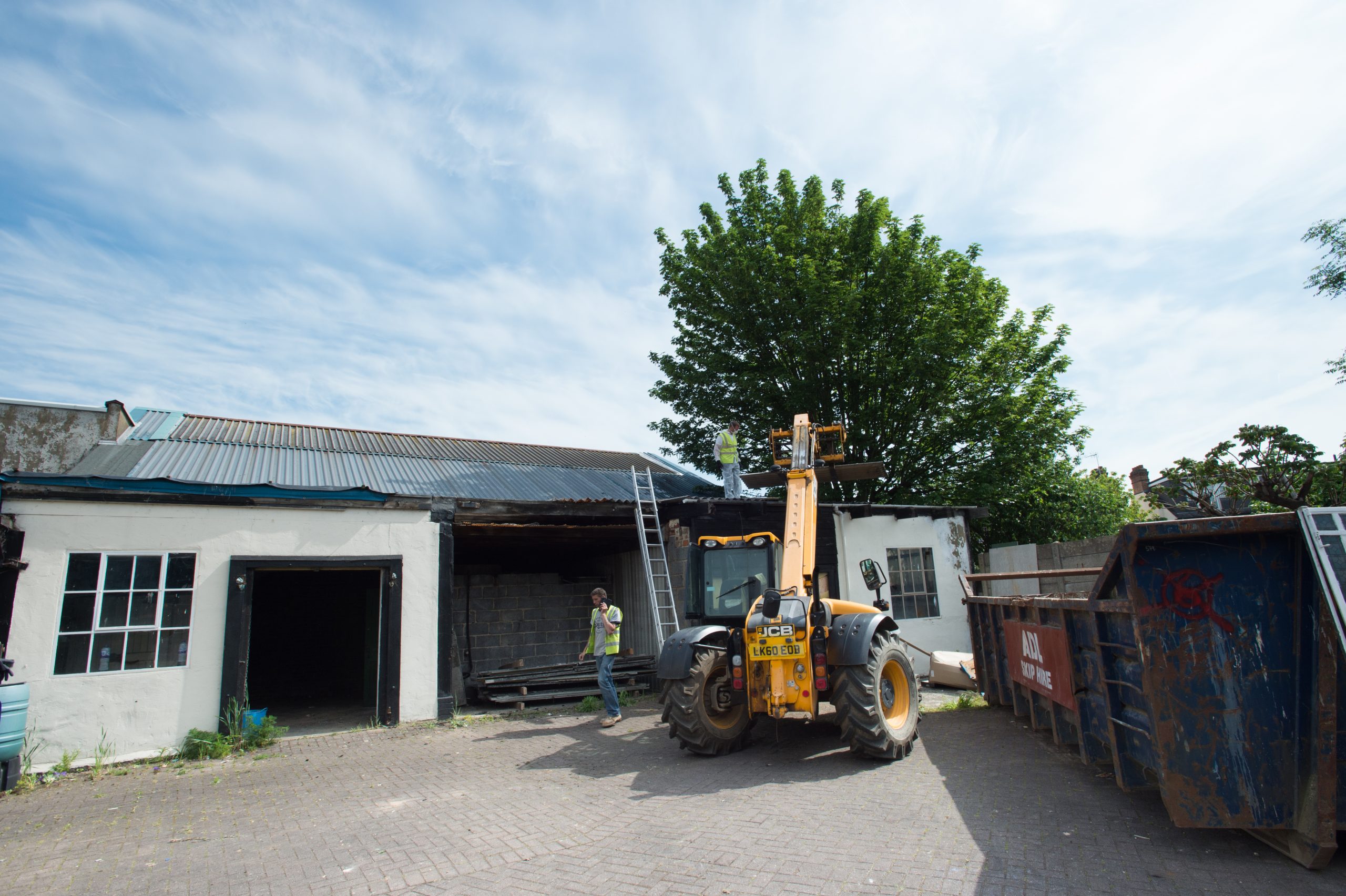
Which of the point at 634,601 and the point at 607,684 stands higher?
the point at 634,601

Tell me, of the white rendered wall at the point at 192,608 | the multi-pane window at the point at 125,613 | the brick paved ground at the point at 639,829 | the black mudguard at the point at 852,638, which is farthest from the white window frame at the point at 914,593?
the multi-pane window at the point at 125,613

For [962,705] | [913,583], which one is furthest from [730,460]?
[962,705]

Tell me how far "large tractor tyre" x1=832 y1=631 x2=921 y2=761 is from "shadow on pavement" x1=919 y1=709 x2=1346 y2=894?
433mm

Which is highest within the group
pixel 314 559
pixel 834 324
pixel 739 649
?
pixel 834 324

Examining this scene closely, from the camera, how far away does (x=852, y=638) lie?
6488mm

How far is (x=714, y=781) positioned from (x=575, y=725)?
11.6 ft

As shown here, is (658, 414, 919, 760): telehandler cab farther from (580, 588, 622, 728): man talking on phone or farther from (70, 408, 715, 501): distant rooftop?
(70, 408, 715, 501): distant rooftop

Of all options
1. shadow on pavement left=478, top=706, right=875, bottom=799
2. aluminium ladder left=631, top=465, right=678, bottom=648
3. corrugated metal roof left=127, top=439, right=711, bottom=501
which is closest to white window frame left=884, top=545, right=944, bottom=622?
aluminium ladder left=631, top=465, right=678, bottom=648

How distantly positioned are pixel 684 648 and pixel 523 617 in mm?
8160

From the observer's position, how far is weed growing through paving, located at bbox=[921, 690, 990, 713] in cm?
884

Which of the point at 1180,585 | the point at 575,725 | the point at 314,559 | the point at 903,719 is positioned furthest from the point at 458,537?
the point at 1180,585

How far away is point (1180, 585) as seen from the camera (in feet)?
12.6

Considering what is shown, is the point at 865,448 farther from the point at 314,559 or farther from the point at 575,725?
the point at 314,559

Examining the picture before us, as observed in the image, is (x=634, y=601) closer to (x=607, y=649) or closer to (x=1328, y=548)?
(x=607, y=649)
